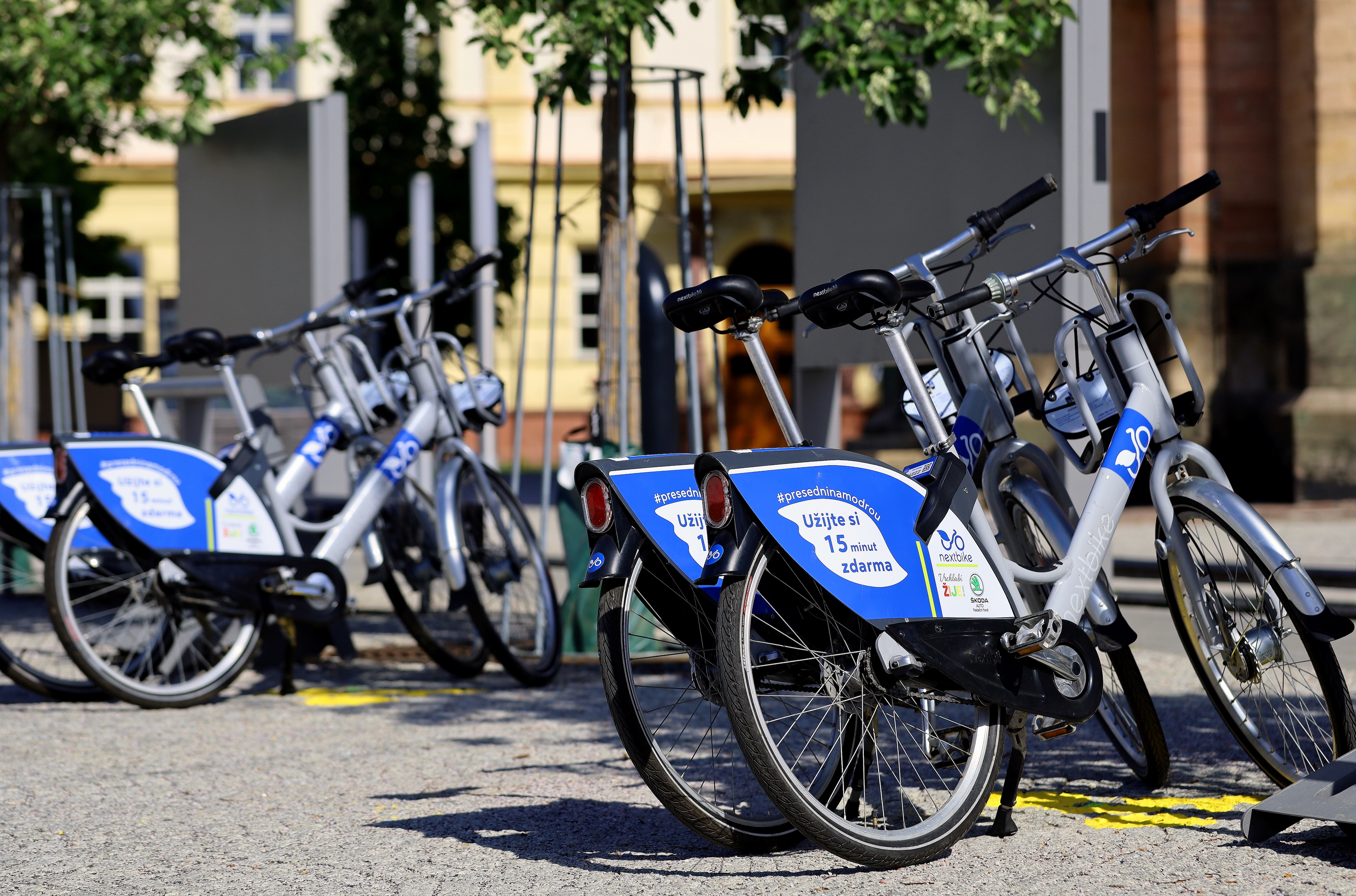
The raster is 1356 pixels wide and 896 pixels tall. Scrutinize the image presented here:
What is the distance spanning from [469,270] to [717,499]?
2916mm

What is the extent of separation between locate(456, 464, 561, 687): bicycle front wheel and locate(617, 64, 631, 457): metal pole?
0.77m

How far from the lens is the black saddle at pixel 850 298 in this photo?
10.5 ft

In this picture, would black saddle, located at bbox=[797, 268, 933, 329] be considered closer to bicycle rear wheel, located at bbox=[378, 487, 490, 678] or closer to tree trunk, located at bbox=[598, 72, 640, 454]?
bicycle rear wheel, located at bbox=[378, 487, 490, 678]

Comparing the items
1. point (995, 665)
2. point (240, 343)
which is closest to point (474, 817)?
point (995, 665)

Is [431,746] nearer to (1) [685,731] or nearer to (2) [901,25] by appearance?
(1) [685,731]

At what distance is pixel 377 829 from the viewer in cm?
366

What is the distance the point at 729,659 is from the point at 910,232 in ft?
12.6

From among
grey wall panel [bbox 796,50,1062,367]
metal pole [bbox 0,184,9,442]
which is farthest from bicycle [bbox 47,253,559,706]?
metal pole [bbox 0,184,9,442]

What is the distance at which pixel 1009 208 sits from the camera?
3785mm

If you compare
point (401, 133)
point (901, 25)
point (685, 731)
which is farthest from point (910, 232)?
point (401, 133)

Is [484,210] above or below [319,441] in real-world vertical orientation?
above

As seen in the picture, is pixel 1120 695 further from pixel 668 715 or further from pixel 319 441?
pixel 319 441

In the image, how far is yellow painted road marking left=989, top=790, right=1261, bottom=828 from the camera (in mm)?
3602

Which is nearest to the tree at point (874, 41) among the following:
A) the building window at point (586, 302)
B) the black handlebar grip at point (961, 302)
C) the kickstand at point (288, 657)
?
the kickstand at point (288, 657)
